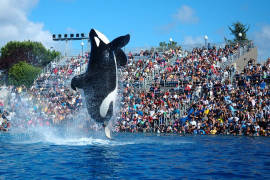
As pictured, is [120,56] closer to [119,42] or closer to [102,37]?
[102,37]

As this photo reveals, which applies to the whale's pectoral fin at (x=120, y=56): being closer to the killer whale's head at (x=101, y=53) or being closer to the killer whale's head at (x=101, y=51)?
the killer whale's head at (x=101, y=53)

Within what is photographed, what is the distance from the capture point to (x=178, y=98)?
24.4 m

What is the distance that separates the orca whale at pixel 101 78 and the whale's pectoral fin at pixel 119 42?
33 mm

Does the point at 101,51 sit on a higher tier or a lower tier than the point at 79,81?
higher

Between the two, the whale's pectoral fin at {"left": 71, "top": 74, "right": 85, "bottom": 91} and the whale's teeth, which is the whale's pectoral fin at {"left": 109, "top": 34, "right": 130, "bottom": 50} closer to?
the whale's teeth

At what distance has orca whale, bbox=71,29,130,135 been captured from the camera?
11.4 metres

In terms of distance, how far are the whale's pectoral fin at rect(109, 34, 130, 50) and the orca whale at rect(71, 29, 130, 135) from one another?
33 mm

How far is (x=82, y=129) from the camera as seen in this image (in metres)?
23.4

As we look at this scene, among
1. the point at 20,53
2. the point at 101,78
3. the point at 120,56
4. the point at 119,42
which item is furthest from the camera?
the point at 20,53

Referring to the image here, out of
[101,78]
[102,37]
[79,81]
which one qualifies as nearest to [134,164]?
[101,78]

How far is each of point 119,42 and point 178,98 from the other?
14.2 meters

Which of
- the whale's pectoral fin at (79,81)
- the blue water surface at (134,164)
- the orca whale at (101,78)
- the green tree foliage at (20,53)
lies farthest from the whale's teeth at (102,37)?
the green tree foliage at (20,53)

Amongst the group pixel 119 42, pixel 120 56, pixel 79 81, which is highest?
pixel 119 42

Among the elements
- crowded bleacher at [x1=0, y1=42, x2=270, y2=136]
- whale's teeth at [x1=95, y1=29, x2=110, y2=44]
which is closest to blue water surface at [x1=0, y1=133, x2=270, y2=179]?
whale's teeth at [x1=95, y1=29, x2=110, y2=44]
